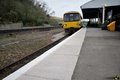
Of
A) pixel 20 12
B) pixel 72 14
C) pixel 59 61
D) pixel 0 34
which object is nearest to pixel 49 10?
pixel 20 12

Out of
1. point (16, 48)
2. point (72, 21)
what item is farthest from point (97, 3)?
point (16, 48)

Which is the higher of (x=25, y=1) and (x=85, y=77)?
(x=25, y=1)

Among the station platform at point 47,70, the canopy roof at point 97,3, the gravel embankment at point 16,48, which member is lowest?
the gravel embankment at point 16,48

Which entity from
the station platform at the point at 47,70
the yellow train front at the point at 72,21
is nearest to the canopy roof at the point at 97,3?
the yellow train front at the point at 72,21

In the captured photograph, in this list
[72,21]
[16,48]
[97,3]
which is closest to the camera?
[16,48]

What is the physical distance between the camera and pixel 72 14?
29391mm

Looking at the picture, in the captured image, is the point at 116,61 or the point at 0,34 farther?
the point at 0,34

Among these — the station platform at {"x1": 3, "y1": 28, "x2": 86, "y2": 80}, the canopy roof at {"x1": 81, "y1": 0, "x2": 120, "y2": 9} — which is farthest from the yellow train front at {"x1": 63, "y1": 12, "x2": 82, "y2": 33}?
the station platform at {"x1": 3, "y1": 28, "x2": 86, "y2": 80}

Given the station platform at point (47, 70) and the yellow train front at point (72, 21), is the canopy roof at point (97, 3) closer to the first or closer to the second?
the yellow train front at point (72, 21)

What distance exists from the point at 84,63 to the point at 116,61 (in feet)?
3.63

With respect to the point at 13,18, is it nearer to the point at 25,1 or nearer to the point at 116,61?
the point at 25,1

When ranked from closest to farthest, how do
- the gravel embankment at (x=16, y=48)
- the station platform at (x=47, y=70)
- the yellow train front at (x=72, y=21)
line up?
the station platform at (x=47, y=70), the gravel embankment at (x=16, y=48), the yellow train front at (x=72, y=21)

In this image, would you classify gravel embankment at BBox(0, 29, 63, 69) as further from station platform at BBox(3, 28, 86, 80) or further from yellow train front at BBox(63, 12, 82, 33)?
yellow train front at BBox(63, 12, 82, 33)

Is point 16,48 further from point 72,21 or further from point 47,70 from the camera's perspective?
point 72,21
